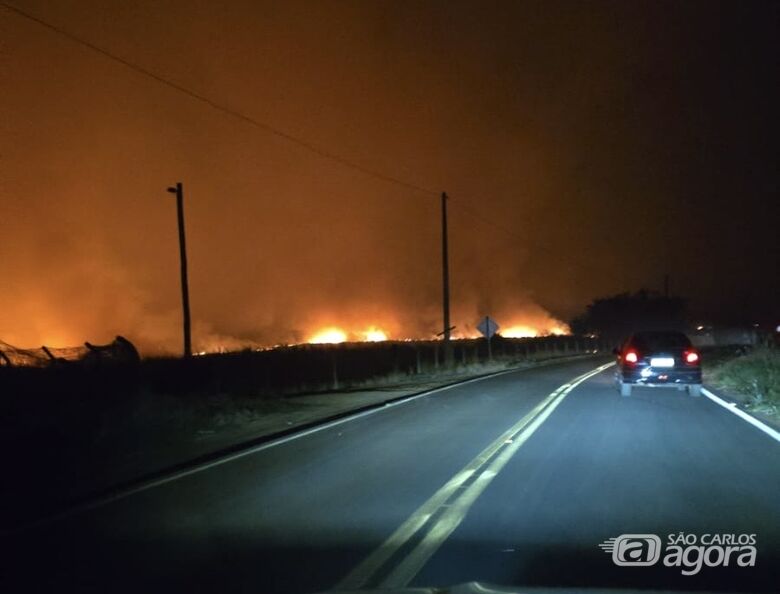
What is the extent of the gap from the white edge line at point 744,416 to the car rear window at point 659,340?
1.68 m

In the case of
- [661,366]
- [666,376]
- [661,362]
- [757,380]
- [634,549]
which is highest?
[661,362]

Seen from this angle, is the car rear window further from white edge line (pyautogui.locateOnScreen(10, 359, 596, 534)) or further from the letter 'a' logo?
the letter 'a' logo

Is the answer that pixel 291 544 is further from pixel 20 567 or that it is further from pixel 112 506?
pixel 112 506

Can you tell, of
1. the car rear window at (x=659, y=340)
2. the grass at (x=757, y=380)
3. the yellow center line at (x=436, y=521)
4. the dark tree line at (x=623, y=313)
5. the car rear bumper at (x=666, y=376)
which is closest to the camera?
the yellow center line at (x=436, y=521)

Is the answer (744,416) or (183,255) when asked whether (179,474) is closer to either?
(744,416)

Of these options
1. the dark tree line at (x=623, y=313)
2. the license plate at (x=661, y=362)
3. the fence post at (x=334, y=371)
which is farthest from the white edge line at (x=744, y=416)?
the dark tree line at (x=623, y=313)

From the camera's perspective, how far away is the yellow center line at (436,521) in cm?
674

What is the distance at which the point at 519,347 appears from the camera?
70.6 m

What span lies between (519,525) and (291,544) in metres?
2.21

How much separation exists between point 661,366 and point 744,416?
15.4 ft

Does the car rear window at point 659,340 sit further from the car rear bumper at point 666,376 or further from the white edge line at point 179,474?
the white edge line at point 179,474

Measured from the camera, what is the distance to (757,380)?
23.6 metres

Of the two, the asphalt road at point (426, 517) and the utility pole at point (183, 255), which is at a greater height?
the utility pole at point (183, 255)

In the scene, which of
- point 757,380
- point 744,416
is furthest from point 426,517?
point 757,380
